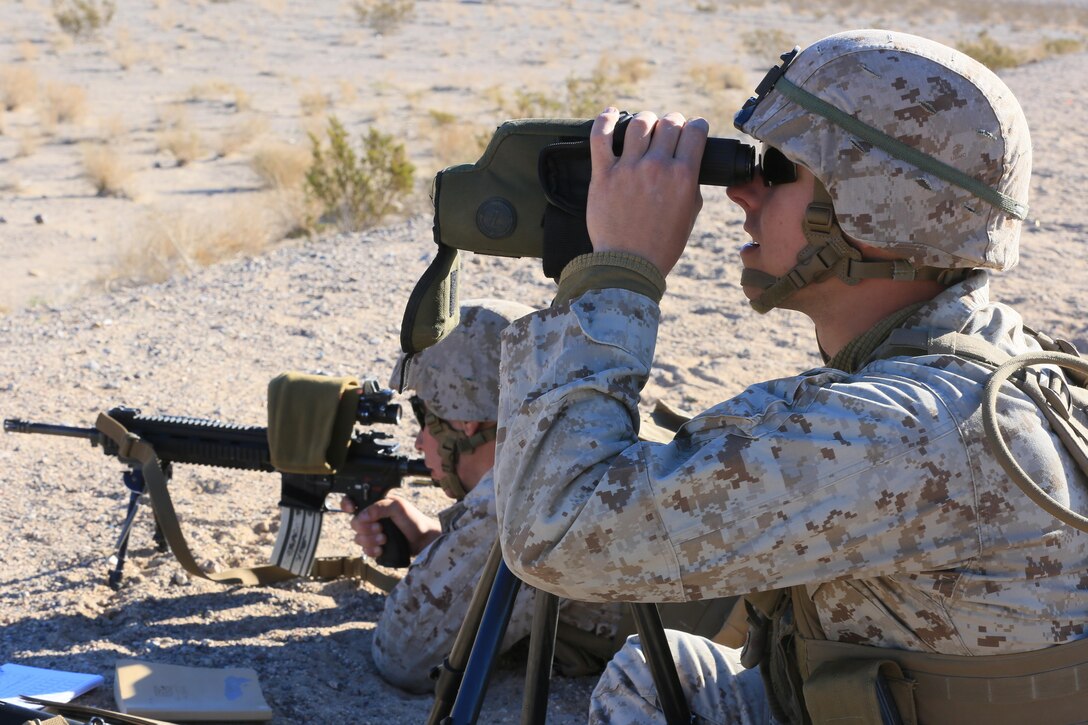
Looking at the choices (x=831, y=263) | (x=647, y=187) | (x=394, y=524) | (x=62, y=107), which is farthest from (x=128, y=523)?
(x=62, y=107)

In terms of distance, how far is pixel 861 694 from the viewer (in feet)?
5.74

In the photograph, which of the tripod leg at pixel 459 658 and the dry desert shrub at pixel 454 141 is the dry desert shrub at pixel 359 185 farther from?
the tripod leg at pixel 459 658

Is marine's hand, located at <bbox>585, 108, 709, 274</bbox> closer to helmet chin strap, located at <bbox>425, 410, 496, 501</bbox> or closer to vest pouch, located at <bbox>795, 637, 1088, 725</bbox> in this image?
vest pouch, located at <bbox>795, 637, 1088, 725</bbox>

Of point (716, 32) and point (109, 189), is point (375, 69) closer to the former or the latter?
point (109, 189)

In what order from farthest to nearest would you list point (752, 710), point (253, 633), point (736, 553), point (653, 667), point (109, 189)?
point (109, 189) → point (253, 633) → point (752, 710) → point (653, 667) → point (736, 553)

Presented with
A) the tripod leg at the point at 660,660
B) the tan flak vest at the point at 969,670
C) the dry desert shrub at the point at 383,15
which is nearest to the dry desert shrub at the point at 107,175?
the tripod leg at the point at 660,660

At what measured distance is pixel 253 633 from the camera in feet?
11.7

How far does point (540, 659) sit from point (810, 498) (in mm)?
769

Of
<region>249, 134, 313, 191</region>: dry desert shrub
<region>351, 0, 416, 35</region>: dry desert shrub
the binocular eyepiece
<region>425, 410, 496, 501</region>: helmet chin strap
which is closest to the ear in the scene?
<region>425, 410, 496, 501</region>: helmet chin strap

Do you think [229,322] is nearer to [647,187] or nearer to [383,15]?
[647,187]

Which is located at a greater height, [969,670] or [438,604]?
[969,670]

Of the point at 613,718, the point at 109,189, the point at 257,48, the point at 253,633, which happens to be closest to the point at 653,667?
the point at 613,718

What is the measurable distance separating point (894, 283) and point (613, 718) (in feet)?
3.34

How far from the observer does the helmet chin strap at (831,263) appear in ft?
6.22
